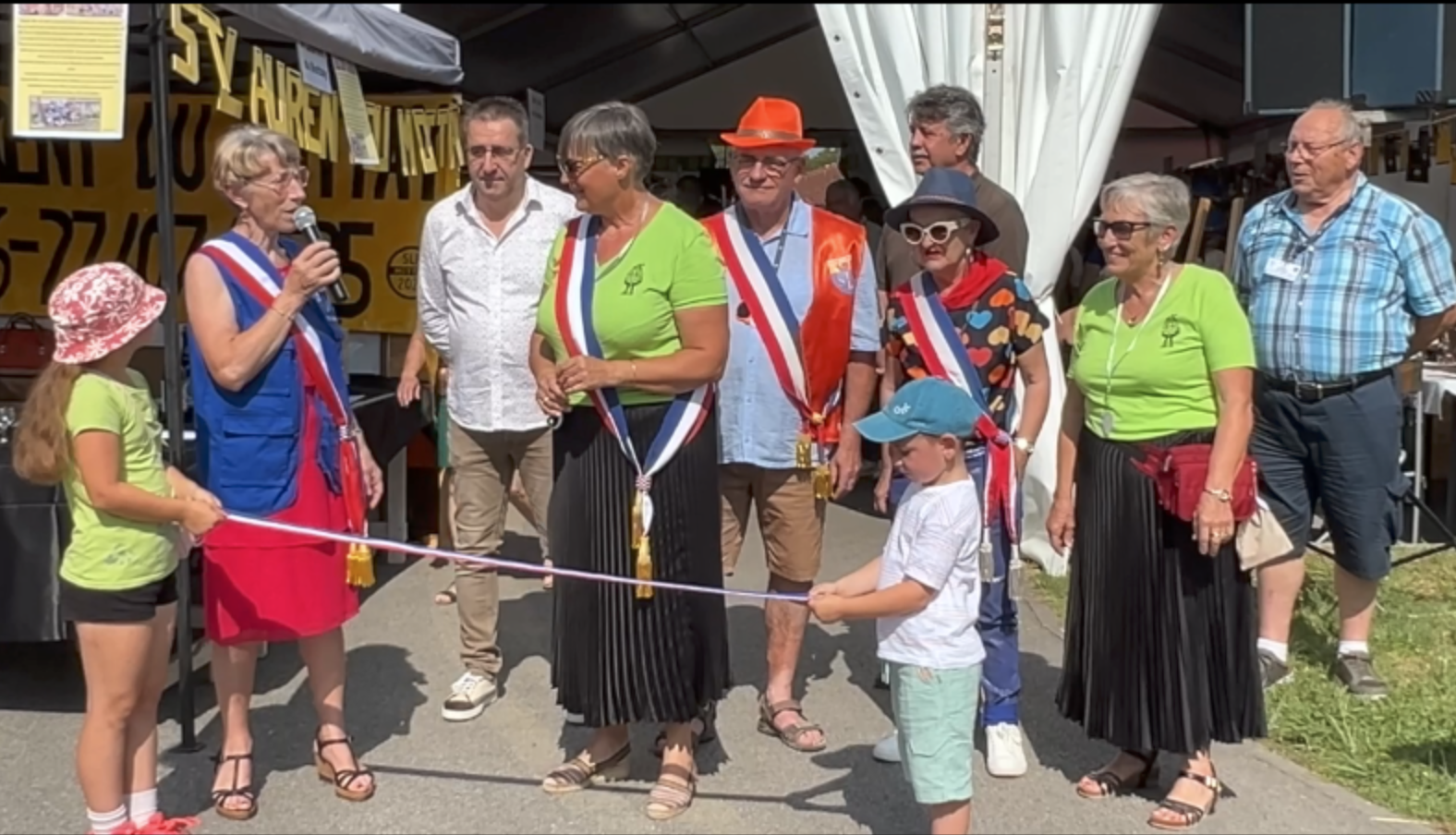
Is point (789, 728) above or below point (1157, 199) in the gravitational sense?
below

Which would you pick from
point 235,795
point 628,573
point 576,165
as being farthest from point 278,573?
point 576,165

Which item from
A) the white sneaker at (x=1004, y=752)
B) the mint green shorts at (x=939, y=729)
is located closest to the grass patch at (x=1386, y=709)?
the white sneaker at (x=1004, y=752)

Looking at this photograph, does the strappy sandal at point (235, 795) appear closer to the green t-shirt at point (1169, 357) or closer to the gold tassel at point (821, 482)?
the gold tassel at point (821, 482)

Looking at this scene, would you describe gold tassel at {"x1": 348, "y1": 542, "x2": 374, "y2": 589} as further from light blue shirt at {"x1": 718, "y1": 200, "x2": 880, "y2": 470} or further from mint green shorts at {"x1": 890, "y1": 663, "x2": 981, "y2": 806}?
mint green shorts at {"x1": 890, "y1": 663, "x2": 981, "y2": 806}

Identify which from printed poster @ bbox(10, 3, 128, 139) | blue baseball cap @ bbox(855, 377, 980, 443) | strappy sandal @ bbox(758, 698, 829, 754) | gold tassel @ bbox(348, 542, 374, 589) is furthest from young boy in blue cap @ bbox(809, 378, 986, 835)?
printed poster @ bbox(10, 3, 128, 139)

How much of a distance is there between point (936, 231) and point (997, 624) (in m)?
1.08

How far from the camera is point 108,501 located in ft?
10.5

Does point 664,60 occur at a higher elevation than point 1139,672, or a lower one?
higher

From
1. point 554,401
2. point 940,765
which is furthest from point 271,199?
point 940,765

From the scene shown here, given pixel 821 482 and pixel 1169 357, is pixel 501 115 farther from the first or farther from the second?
pixel 1169 357

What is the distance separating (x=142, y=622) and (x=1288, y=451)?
341 centimetres

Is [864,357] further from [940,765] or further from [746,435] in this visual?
[940,765]

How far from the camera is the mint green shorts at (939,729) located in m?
3.18

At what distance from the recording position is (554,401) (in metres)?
3.60
